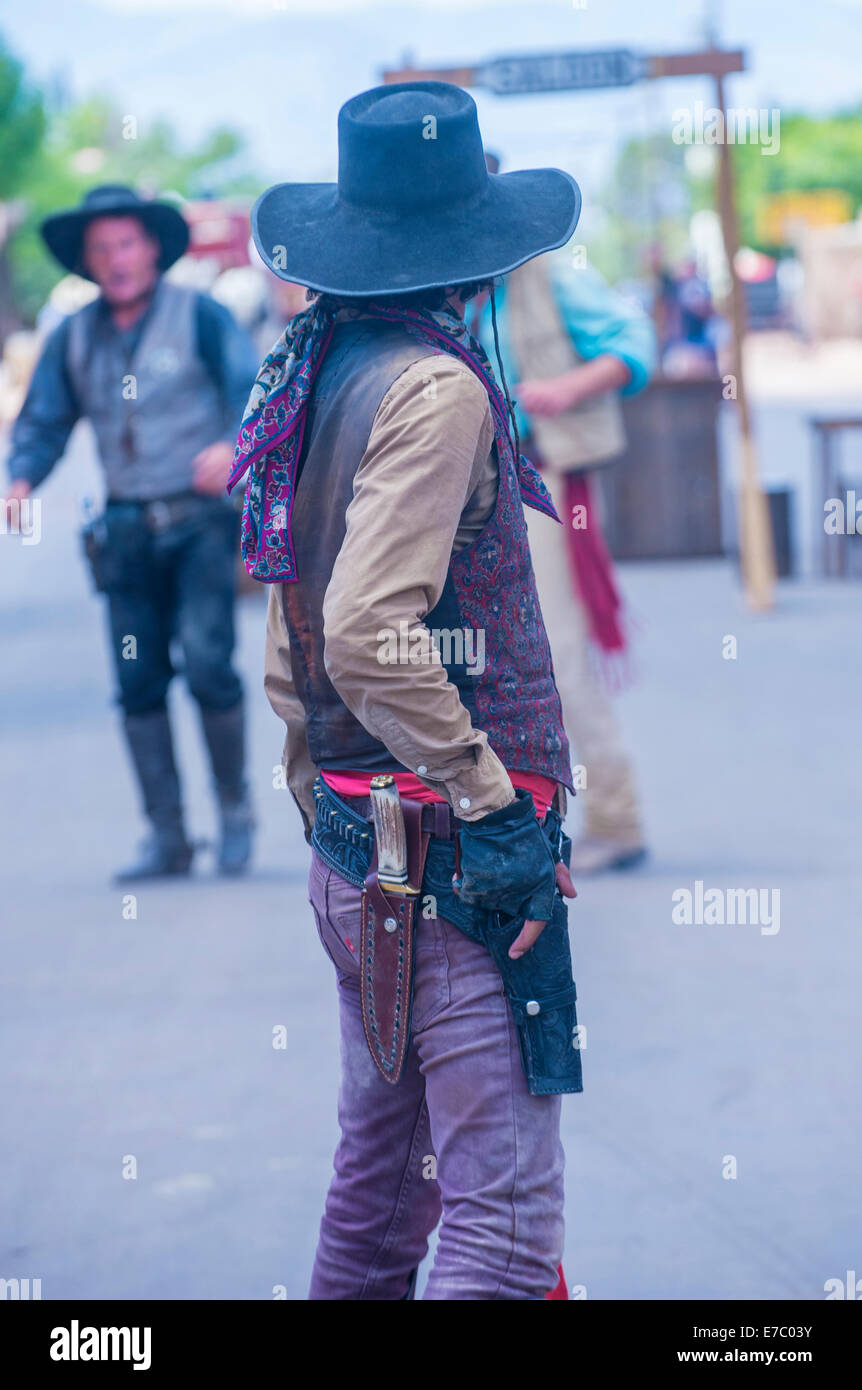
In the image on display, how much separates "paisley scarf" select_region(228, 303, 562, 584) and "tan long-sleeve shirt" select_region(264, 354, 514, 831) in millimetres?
94

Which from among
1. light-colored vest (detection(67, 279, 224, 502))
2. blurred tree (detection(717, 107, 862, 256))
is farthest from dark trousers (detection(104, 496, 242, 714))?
blurred tree (detection(717, 107, 862, 256))

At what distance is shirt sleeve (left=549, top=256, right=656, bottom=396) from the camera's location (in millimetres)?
5590

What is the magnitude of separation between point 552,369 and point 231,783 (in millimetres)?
1710

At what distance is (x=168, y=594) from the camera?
18.9 ft

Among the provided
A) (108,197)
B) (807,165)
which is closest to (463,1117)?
(108,197)

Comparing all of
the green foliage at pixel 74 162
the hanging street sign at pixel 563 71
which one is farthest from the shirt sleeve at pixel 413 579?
the hanging street sign at pixel 563 71

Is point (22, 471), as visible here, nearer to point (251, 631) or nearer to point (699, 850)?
point (699, 850)

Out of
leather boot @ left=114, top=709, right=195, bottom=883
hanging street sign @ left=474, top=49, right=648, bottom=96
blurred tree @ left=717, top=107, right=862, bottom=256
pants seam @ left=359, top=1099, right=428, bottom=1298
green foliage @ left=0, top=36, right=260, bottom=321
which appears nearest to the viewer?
pants seam @ left=359, top=1099, right=428, bottom=1298

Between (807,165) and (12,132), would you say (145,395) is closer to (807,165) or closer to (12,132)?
(12,132)

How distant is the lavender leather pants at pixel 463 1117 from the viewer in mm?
2379

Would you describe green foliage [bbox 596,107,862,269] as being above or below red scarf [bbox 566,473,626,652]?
below

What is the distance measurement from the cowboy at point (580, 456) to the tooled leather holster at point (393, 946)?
124 inches

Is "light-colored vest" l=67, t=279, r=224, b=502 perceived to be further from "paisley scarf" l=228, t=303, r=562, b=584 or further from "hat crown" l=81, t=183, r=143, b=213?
"paisley scarf" l=228, t=303, r=562, b=584
